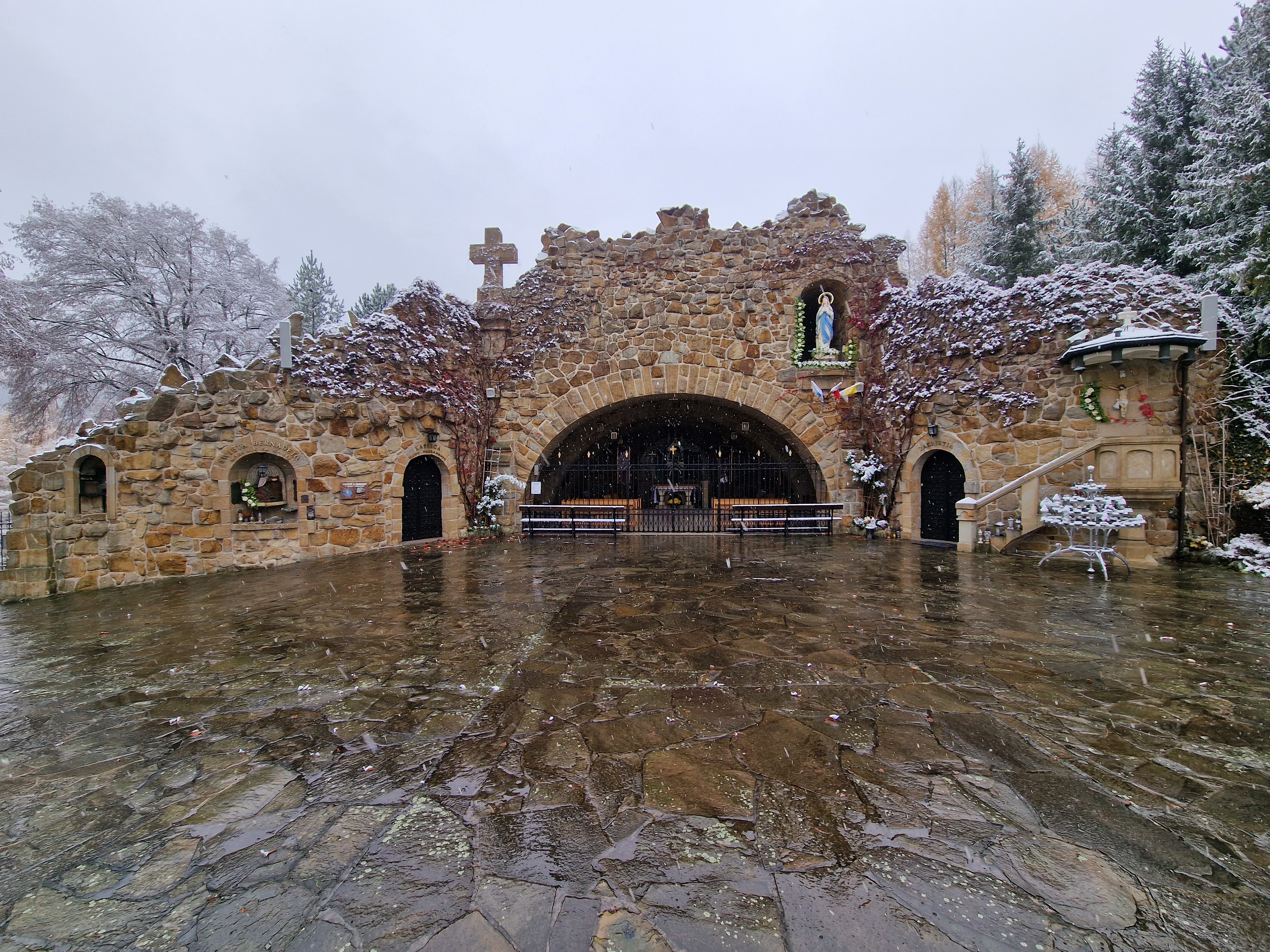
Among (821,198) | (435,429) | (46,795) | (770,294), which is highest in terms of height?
(821,198)

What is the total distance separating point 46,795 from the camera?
6.99 ft

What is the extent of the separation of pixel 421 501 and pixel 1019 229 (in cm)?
1828

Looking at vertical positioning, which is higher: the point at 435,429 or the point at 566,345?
the point at 566,345

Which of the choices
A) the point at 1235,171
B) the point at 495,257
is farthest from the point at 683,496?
the point at 1235,171

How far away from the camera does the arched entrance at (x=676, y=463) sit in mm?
12031

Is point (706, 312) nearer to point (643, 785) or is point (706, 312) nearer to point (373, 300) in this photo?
point (643, 785)

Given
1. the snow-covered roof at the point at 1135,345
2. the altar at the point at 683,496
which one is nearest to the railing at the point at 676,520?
the altar at the point at 683,496

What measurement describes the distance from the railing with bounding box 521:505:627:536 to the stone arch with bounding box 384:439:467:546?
131cm

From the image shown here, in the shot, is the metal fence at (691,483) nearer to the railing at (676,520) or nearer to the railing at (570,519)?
the railing at (676,520)

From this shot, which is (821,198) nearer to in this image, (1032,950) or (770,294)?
(770,294)

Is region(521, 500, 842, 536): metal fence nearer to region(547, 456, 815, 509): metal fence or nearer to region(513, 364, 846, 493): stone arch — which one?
region(513, 364, 846, 493): stone arch

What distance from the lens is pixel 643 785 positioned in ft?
7.03

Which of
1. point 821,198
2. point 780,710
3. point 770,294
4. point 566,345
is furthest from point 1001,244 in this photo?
point 780,710

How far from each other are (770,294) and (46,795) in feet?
38.8
